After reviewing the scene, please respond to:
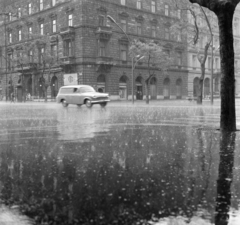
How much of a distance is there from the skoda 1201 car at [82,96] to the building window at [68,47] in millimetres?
17093

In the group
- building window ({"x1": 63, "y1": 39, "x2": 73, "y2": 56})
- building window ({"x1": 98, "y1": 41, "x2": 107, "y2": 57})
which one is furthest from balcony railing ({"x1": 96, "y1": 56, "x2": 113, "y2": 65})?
building window ({"x1": 63, "y1": 39, "x2": 73, "y2": 56})

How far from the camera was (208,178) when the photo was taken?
11.2 feet

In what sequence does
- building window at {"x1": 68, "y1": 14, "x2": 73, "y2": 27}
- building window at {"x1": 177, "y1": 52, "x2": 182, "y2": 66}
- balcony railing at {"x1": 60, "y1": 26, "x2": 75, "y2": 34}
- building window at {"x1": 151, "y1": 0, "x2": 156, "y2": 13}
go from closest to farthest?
1. balcony railing at {"x1": 60, "y1": 26, "x2": 75, "y2": 34}
2. building window at {"x1": 68, "y1": 14, "x2": 73, "y2": 27}
3. building window at {"x1": 151, "y1": 0, "x2": 156, "y2": 13}
4. building window at {"x1": 177, "y1": 52, "x2": 182, "y2": 66}

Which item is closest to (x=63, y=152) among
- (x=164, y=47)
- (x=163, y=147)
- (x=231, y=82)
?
(x=163, y=147)

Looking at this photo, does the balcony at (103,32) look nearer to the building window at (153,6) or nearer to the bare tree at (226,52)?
the building window at (153,6)

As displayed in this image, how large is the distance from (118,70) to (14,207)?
152 feet

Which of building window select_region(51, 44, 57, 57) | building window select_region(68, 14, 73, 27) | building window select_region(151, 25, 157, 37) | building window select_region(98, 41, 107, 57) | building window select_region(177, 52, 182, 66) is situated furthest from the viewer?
building window select_region(177, 52, 182, 66)

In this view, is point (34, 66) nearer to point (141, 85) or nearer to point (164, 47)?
point (141, 85)

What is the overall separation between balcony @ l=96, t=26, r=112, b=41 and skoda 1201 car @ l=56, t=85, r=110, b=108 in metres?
16.9

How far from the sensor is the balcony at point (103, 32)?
45.5m

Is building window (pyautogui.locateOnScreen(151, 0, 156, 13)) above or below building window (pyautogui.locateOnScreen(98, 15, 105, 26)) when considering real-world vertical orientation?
above

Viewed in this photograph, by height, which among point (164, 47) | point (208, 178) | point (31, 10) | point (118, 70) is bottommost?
point (208, 178)

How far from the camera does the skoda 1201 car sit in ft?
91.8

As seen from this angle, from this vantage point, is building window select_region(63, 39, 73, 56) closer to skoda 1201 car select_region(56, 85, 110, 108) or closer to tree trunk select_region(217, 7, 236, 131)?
skoda 1201 car select_region(56, 85, 110, 108)
